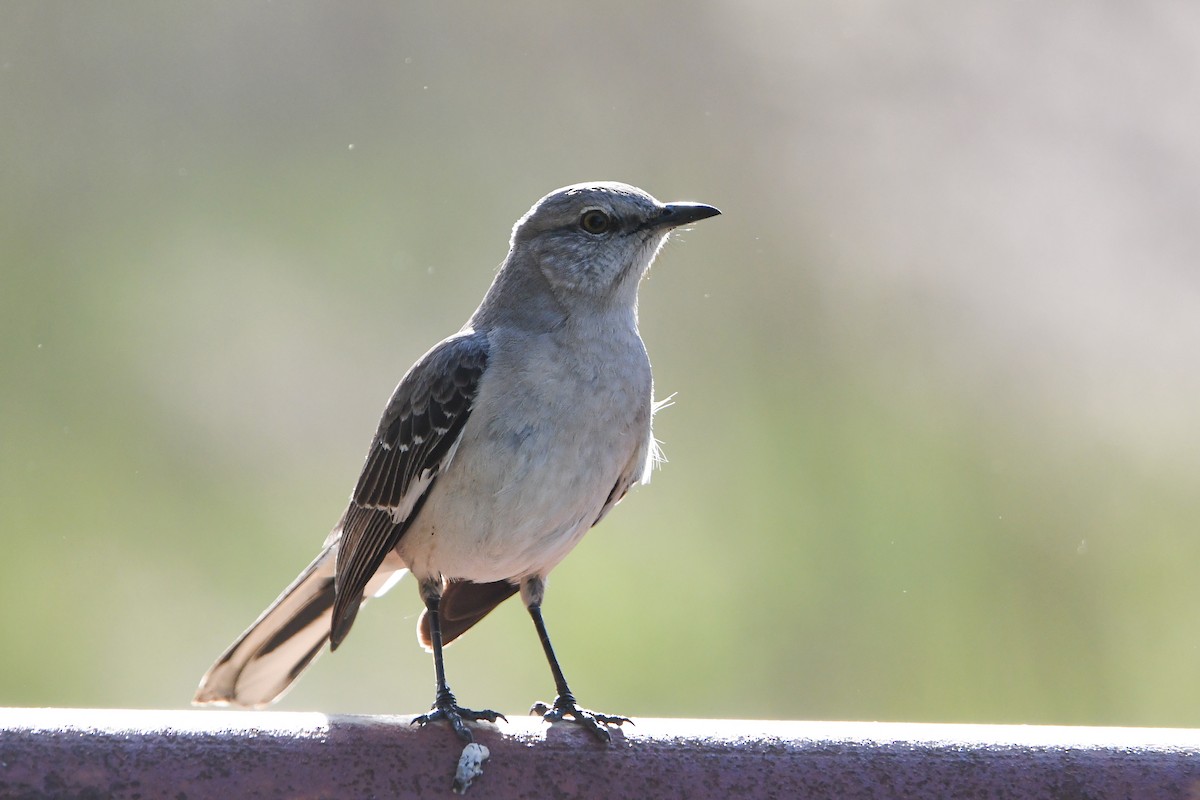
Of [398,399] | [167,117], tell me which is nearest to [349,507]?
[398,399]

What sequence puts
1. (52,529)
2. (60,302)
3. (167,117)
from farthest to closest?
(167,117)
(60,302)
(52,529)

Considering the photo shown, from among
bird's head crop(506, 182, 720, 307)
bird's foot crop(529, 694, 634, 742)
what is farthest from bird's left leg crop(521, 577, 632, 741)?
bird's head crop(506, 182, 720, 307)

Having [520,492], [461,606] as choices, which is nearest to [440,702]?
[520,492]

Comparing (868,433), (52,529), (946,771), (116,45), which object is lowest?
(52,529)

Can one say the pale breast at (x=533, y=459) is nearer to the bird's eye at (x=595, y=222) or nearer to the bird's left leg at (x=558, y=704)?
the bird's left leg at (x=558, y=704)

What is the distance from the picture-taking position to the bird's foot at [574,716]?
3.25m

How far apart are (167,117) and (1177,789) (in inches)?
377

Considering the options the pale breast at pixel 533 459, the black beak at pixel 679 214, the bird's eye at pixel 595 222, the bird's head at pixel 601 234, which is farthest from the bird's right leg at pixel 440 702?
the black beak at pixel 679 214

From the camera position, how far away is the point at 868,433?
28.1 feet

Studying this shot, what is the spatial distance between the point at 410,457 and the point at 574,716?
1.01m

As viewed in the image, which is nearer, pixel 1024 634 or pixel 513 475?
pixel 513 475

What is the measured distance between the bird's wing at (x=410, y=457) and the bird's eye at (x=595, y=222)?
55 cm

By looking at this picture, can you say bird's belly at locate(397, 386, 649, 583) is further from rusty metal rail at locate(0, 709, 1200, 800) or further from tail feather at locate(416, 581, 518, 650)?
rusty metal rail at locate(0, 709, 1200, 800)

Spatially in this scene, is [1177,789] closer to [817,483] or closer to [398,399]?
[398,399]
